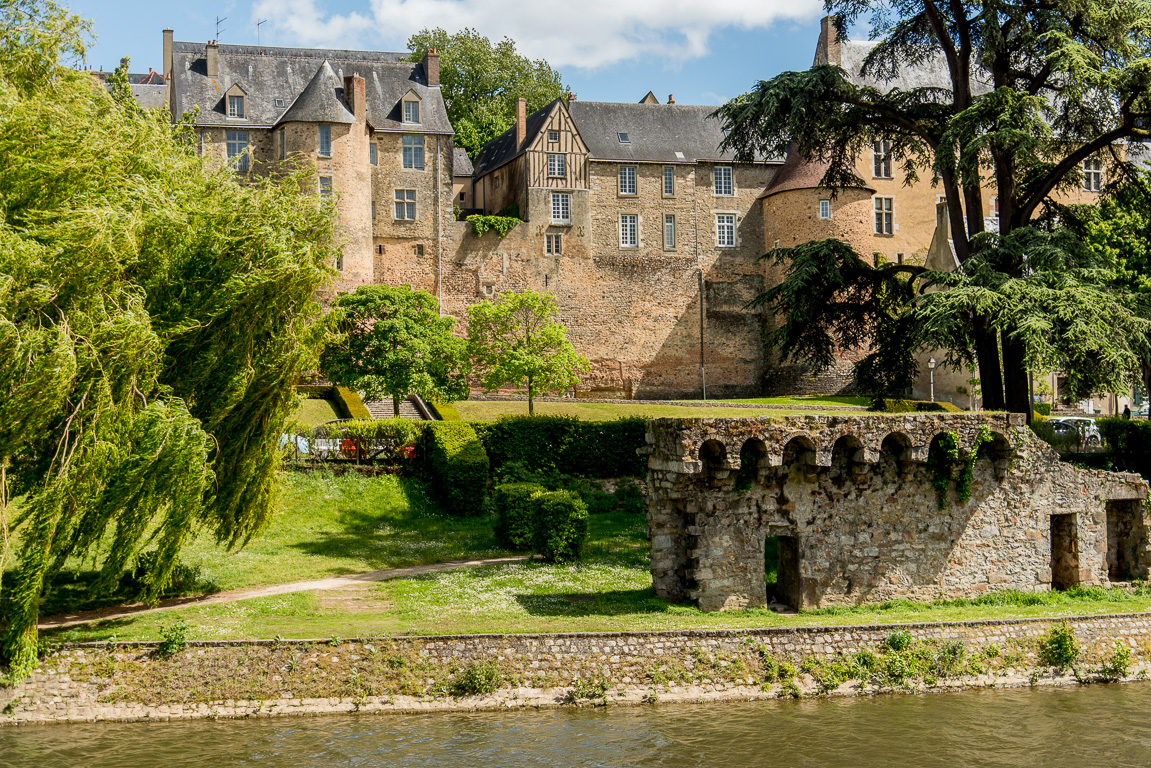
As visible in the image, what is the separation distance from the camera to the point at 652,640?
17172 millimetres

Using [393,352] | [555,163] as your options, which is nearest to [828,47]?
[555,163]

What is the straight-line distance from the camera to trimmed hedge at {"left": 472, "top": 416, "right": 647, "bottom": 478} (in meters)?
31.8

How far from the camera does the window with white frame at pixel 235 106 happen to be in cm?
5297

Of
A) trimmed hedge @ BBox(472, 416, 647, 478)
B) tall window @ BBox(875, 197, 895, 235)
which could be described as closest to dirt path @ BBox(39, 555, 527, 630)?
trimmed hedge @ BBox(472, 416, 647, 478)

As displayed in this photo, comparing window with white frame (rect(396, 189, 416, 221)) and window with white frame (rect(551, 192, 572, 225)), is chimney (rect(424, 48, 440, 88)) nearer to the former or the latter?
window with white frame (rect(396, 189, 416, 221))

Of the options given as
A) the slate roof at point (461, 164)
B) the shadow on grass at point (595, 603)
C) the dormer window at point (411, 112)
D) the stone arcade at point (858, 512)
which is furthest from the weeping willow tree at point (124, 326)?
the slate roof at point (461, 164)

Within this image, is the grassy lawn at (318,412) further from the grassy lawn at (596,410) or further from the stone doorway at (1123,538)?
the stone doorway at (1123,538)

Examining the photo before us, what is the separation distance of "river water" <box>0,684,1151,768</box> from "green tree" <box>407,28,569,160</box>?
5512cm

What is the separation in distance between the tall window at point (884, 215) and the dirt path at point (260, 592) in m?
39.4

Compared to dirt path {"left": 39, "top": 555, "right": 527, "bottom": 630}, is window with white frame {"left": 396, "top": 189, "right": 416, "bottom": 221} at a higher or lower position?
higher

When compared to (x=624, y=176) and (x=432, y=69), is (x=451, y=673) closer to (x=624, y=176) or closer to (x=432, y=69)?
(x=624, y=176)

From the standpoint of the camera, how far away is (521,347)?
46250mm

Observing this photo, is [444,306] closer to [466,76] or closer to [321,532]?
[466,76]

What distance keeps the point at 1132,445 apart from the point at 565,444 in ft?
49.6
